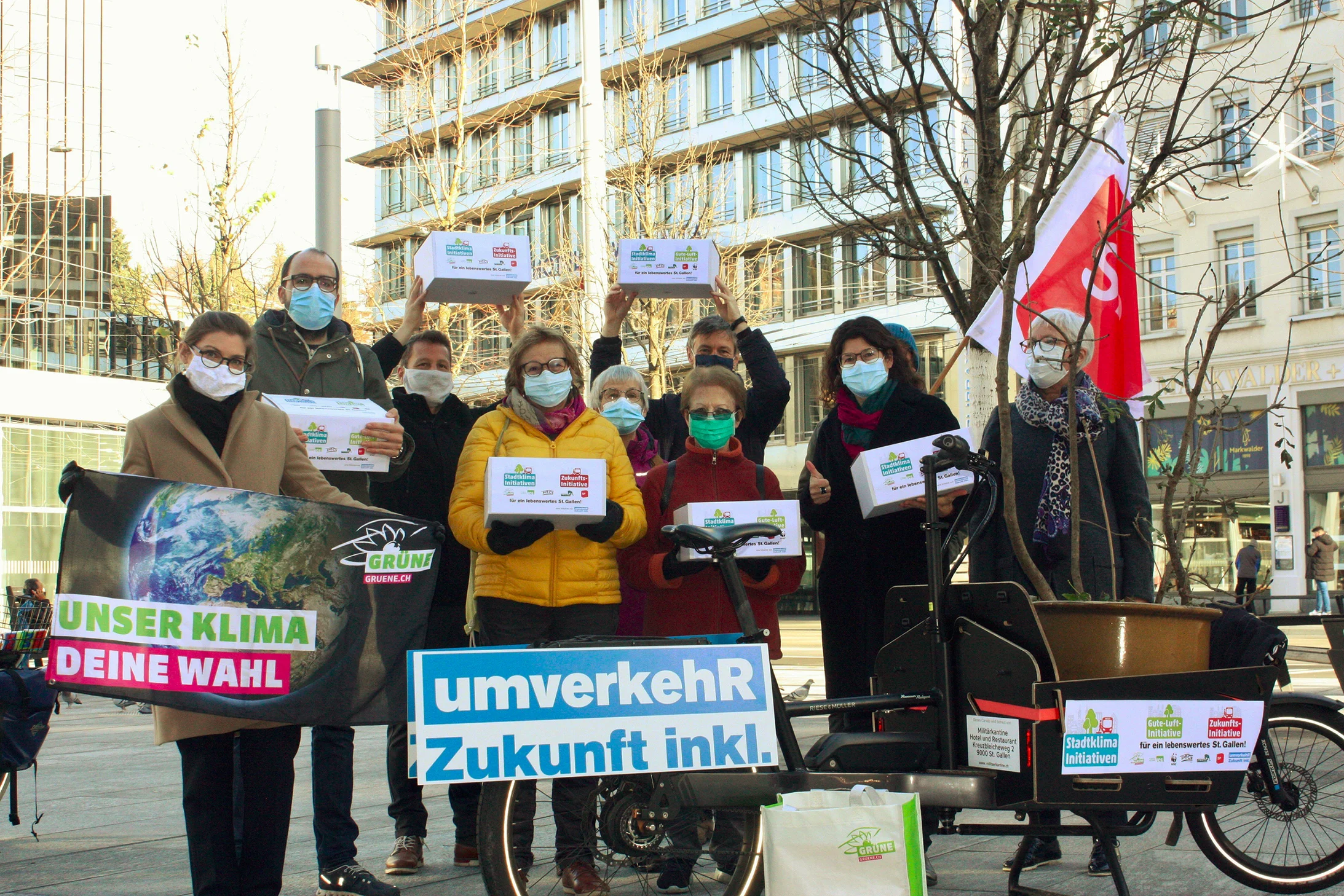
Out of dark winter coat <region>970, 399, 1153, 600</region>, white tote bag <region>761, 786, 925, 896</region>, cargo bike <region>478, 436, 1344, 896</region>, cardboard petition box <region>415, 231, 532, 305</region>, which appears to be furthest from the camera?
cardboard petition box <region>415, 231, 532, 305</region>

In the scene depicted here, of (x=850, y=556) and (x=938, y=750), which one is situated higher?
(x=850, y=556)

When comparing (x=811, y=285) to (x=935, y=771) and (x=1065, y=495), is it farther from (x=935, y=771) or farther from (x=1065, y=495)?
(x=935, y=771)

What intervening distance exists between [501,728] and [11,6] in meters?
21.3

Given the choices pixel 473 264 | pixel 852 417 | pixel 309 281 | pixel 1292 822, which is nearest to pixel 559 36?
pixel 473 264

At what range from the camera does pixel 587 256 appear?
16.5 metres

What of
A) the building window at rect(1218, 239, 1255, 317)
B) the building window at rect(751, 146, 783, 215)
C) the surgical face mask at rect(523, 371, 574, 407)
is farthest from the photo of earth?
the building window at rect(751, 146, 783, 215)

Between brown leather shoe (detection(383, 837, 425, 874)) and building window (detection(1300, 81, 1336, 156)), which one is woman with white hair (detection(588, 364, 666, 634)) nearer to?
brown leather shoe (detection(383, 837, 425, 874))

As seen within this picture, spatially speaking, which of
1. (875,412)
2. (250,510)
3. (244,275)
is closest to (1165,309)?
(244,275)

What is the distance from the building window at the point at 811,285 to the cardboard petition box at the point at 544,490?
102ft

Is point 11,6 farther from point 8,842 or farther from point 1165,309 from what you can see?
point 1165,309

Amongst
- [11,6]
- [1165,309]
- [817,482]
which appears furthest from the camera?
[1165,309]

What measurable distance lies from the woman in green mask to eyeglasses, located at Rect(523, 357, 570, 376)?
1.87 ft

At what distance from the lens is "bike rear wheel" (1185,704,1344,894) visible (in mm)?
4652

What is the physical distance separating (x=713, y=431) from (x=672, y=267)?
1.67 metres
